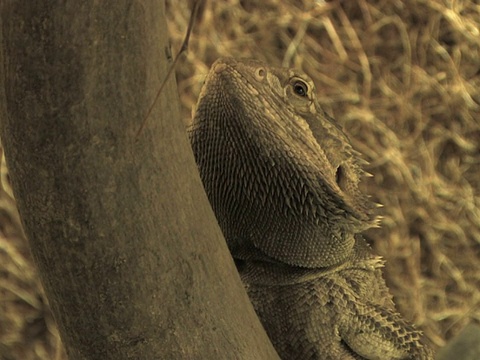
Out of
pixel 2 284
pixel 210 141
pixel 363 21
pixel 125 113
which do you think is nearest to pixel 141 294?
pixel 125 113

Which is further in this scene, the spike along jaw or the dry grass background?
the dry grass background

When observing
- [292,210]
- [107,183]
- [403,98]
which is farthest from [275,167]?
[403,98]

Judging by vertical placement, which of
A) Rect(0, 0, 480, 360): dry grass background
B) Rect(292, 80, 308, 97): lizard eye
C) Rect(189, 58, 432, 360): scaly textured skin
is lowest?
Rect(0, 0, 480, 360): dry grass background

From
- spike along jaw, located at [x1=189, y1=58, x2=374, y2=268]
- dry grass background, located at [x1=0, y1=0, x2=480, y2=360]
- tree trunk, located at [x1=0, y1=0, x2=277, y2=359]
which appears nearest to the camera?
tree trunk, located at [x1=0, y1=0, x2=277, y2=359]

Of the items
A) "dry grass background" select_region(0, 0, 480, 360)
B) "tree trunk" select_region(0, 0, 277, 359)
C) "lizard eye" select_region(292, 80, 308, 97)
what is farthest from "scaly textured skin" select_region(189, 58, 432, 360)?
"dry grass background" select_region(0, 0, 480, 360)

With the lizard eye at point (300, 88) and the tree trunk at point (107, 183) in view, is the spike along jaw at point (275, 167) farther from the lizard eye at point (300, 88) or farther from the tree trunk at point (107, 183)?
the tree trunk at point (107, 183)

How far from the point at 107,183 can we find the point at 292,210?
428mm

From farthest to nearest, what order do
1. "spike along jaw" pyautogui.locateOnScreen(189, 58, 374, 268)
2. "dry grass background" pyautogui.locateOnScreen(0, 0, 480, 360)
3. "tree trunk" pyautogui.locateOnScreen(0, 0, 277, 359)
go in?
"dry grass background" pyautogui.locateOnScreen(0, 0, 480, 360)
"spike along jaw" pyautogui.locateOnScreen(189, 58, 374, 268)
"tree trunk" pyautogui.locateOnScreen(0, 0, 277, 359)

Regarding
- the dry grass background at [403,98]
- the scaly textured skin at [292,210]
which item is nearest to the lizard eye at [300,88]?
the scaly textured skin at [292,210]

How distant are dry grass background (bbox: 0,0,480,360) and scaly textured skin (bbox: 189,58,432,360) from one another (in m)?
1.18

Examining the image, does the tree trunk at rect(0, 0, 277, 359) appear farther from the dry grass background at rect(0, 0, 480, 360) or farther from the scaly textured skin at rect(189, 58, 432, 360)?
the dry grass background at rect(0, 0, 480, 360)

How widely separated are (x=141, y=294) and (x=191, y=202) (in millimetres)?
112

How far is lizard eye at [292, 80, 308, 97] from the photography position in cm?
111

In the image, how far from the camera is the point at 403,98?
8.02 ft
